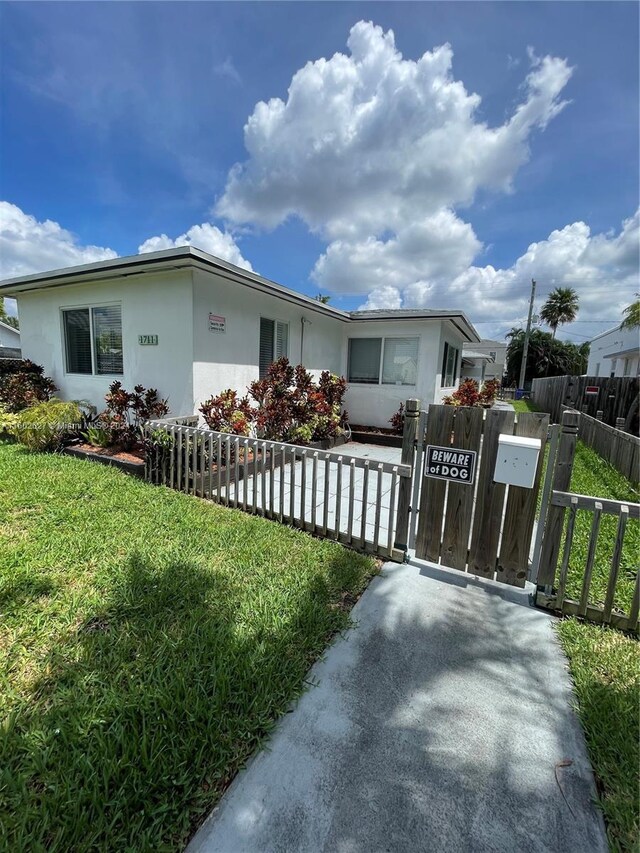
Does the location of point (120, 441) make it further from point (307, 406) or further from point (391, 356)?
point (391, 356)

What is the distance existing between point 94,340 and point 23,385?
6.55 feet

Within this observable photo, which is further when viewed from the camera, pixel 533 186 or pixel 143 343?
pixel 533 186

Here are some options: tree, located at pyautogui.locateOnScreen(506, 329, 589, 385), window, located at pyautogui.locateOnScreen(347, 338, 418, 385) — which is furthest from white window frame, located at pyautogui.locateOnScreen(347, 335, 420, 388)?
tree, located at pyautogui.locateOnScreen(506, 329, 589, 385)

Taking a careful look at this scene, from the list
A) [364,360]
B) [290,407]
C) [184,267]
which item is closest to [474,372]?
[364,360]

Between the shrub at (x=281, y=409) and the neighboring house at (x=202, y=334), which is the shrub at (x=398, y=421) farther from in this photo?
the shrub at (x=281, y=409)

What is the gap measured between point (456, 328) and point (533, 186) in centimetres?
366

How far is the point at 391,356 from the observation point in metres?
9.71

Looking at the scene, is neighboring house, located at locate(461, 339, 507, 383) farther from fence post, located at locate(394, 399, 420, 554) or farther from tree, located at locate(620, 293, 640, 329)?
fence post, located at locate(394, 399, 420, 554)

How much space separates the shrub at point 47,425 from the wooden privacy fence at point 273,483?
8.46 ft

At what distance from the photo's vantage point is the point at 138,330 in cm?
700

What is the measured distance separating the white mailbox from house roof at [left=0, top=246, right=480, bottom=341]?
5007 millimetres

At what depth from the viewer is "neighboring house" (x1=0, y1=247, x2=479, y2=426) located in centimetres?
643

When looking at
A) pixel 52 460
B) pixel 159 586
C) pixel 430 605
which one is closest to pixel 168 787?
pixel 159 586

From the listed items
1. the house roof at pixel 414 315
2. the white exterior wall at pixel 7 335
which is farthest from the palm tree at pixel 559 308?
the white exterior wall at pixel 7 335
